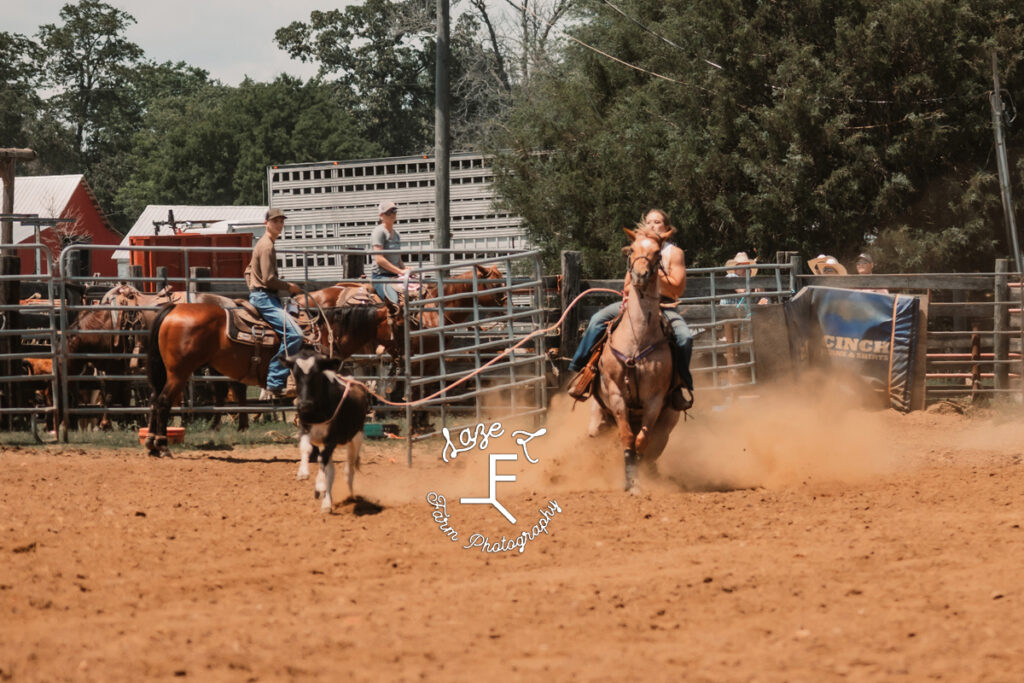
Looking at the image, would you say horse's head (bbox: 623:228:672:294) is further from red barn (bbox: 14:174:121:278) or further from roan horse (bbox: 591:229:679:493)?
red barn (bbox: 14:174:121:278)

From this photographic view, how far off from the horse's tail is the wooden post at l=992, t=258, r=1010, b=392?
35.1ft

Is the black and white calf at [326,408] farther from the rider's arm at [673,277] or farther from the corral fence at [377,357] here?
the rider's arm at [673,277]

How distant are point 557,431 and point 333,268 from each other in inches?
885

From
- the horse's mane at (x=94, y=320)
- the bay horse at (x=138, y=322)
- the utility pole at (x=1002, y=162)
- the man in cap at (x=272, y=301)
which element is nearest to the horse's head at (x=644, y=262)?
the man in cap at (x=272, y=301)

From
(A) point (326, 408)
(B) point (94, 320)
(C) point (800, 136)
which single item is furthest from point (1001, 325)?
(B) point (94, 320)

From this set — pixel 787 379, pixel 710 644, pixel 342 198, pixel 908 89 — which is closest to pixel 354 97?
pixel 342 198

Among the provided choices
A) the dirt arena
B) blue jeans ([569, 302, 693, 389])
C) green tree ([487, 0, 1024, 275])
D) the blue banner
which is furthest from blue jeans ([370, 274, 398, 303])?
green tree ([487, 0, 1024, 275])

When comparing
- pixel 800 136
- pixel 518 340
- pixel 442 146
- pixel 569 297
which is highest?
pixel 800 136

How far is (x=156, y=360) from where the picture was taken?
13.0m

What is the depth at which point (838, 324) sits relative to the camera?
14969 millimetres

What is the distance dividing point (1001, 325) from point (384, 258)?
27.9 feet

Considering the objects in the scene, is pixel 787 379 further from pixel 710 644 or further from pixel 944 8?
pixel 710 644

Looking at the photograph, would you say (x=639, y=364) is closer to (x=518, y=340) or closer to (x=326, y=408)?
(x=326, y=408)

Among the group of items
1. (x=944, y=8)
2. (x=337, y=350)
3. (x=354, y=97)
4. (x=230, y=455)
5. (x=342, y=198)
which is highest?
(x=354, y=97)
